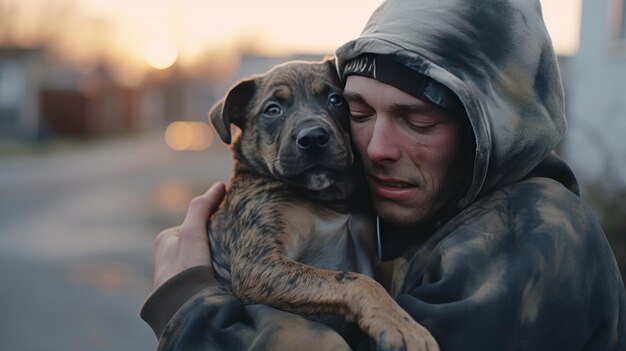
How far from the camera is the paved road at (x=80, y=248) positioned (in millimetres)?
8312

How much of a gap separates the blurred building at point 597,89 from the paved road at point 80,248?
709cm

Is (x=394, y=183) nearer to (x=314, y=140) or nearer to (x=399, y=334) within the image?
(x=314, y=140)

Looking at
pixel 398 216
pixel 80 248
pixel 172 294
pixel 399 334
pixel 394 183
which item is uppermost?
pixel 394 183

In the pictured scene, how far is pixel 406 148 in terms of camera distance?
7.72 feet

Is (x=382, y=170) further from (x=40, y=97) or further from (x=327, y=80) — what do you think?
(x=40, y=97)

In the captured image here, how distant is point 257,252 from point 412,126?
2.38 feet

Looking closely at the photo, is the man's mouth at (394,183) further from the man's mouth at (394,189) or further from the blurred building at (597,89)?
the blurred building at (597,89)

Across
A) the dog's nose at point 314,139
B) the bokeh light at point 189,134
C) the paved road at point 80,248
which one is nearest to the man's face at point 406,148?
the dog's nose at point 314,139

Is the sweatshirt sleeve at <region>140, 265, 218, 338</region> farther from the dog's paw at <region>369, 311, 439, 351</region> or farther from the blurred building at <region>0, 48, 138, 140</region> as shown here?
the blurred building at <region>0, 48, 138, 140</region>

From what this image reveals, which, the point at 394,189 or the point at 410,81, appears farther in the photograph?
the point at 394,189

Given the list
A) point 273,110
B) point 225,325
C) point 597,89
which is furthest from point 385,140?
point 597,89

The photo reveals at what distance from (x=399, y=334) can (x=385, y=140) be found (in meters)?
0.60

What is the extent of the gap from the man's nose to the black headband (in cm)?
14

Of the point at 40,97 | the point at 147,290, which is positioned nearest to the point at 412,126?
the point at 147,290
